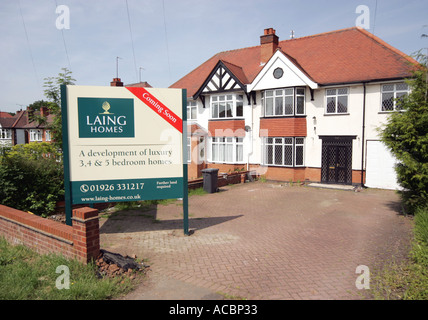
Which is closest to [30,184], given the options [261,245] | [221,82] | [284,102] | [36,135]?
[261,245]

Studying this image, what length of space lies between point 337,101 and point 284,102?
2.96 metres

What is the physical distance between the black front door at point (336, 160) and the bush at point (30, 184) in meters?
13.6

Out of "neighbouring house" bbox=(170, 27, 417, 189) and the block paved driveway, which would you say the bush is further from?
"neighbouring house" bbox=(170, 27, 417, 189)

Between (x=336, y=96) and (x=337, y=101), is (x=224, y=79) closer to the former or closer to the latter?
(x=336, y=96)

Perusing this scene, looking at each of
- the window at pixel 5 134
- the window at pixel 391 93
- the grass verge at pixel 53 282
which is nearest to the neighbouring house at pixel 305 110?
the window at pixel 391 93

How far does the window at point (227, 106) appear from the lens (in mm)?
19844

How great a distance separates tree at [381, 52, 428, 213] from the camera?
864 centimetres

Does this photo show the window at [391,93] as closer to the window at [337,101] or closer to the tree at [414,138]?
the window at [337,101]

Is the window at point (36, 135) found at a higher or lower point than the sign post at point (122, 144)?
higher

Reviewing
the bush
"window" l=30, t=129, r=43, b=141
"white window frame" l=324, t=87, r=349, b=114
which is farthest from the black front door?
"window" l=30, t=129, r=43, b=141

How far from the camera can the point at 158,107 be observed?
746 cm

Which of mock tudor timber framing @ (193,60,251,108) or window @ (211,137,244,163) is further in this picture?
window @ (211,137,244,163)

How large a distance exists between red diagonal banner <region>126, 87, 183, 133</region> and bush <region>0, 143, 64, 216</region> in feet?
15.0
